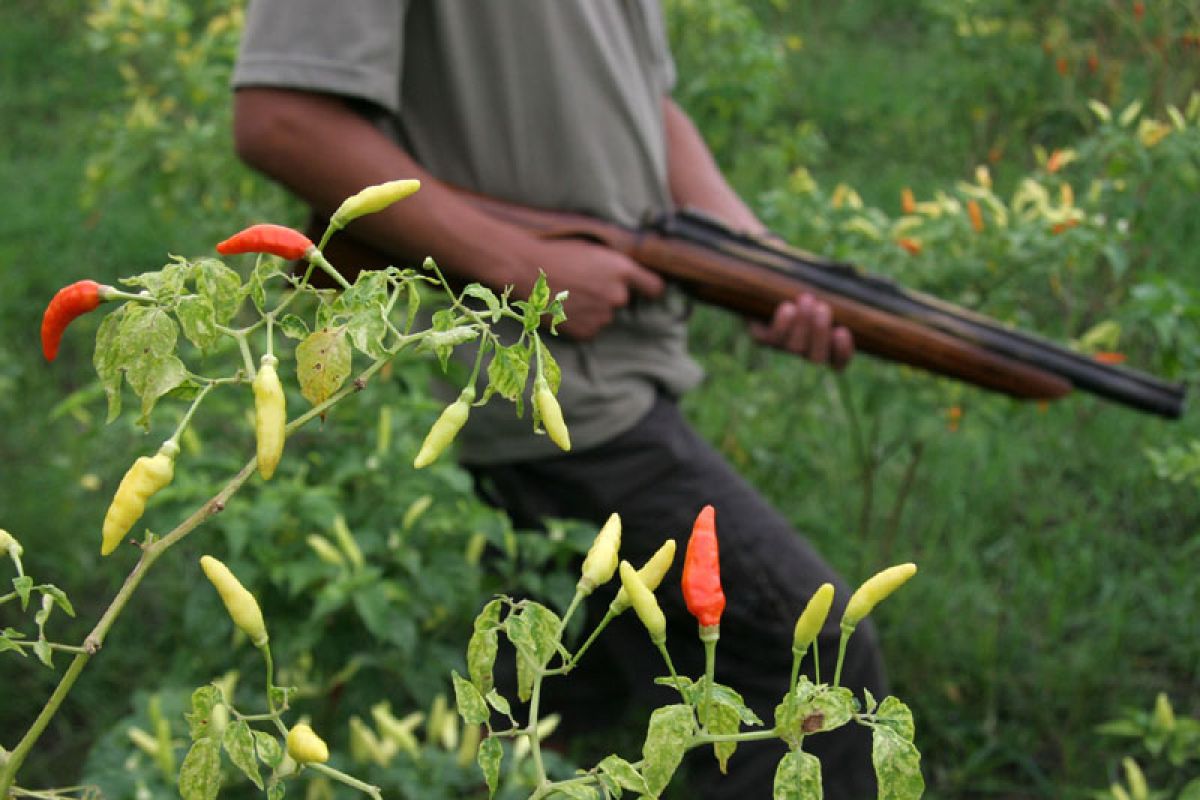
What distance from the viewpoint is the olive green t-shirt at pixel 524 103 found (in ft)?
5.57

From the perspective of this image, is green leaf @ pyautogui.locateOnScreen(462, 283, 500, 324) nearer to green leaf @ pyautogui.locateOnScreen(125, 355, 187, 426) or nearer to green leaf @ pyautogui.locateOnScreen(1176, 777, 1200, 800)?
green leaf @ pyautogui.locateOnScreen(125, 355, 187, 426)

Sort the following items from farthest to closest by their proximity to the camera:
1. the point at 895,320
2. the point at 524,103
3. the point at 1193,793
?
the point at 895,320
the point at 524,103
the point at 1193,793

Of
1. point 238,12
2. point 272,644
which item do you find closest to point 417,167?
point 272,644

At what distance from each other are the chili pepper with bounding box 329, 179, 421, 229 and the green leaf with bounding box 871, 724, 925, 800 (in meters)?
0.36

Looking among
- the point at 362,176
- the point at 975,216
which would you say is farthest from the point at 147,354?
the point at 975,216

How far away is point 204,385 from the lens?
2.30 feet

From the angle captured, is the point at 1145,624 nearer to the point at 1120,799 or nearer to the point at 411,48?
the point at 1120,799

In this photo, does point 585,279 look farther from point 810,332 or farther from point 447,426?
point 447,426

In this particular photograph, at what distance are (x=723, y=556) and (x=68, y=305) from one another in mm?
1298

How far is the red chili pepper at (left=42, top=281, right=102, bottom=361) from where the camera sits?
0.73m

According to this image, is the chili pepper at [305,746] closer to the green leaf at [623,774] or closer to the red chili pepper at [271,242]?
the green leaf at [623,774]

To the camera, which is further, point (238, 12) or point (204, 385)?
point (238, 12)

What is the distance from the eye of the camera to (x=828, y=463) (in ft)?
10.3

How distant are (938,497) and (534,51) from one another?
68.3 inches
